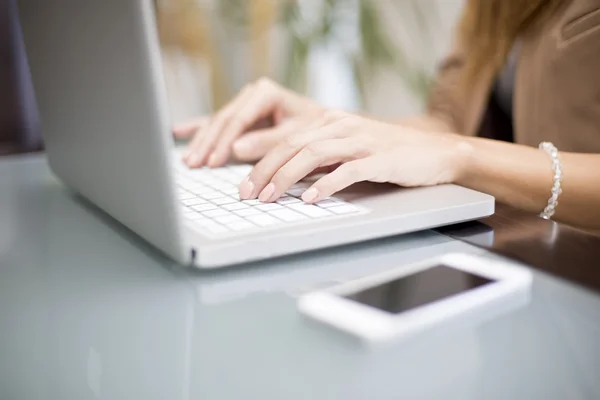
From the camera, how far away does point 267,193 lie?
1.94 feet

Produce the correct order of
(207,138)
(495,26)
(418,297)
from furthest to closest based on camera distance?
1. (495,26)
2. (207,138)
3. (418,297)

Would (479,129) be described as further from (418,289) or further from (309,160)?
(418,289)

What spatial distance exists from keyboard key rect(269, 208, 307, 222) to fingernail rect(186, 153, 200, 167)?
0.30 metres

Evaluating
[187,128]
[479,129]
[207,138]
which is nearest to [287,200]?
[207,138]

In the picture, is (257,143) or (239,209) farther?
(257,143)

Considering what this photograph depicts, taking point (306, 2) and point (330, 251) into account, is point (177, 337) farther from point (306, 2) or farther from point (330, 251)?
point (306, 2)

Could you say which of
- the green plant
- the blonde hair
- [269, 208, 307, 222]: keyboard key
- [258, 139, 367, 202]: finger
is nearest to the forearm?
[258, 139, 367, 202]: finger

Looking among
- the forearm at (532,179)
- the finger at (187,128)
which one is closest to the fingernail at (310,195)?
the forearm at (532,179)

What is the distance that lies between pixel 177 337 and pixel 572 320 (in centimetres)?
27

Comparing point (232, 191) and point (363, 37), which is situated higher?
point (363, 37)

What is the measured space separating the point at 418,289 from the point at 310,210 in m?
0.16

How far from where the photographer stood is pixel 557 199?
77cm

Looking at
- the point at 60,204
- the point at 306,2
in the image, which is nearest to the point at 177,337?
the point at 60,204

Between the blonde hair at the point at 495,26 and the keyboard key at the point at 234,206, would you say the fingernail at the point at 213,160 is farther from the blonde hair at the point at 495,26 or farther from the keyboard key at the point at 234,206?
the blonde hair at the point at 495,26
